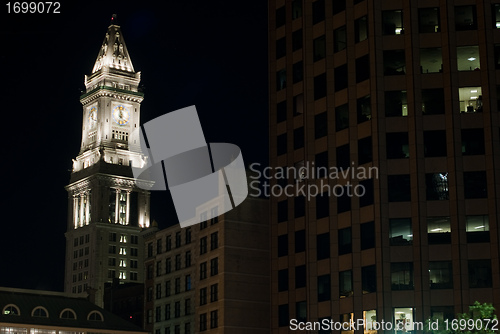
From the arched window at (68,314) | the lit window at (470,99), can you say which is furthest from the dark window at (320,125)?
the arched window at (68,314)

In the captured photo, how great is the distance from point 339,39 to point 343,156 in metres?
13.6

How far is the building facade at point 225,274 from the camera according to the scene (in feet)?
407

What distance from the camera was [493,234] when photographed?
97938 mm

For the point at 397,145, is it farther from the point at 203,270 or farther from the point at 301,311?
the point at 203,270

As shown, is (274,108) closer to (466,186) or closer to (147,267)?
(466,186)

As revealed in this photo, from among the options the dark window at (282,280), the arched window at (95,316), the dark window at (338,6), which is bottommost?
the arched window at (95,316)

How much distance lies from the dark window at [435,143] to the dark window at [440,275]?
37.4 feet

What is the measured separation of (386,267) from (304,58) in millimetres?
28025

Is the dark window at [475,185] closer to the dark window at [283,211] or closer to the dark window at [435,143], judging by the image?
the dark window at [435,143]

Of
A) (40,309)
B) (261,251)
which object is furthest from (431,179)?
(40,309)

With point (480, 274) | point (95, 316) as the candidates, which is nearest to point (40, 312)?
point (95, 316)

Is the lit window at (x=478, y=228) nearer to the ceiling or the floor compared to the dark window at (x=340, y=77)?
nearer to the floor

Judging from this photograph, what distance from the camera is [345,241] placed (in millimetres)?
104625

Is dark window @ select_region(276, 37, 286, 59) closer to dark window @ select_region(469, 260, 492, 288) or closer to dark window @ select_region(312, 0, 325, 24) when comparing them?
dark window @ select_region(312, 0, 325, 24)
